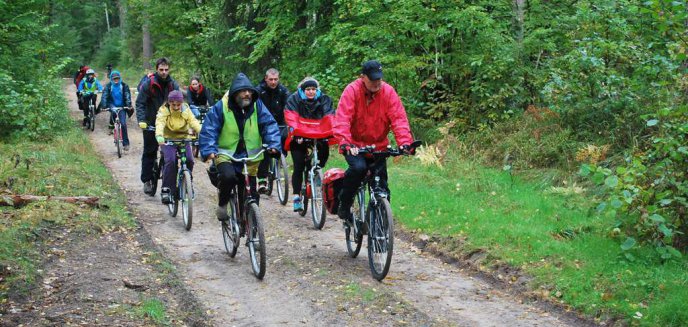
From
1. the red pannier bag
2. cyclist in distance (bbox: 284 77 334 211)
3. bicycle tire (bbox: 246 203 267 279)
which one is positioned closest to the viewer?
Result: bicycle tire (bbox: 246 203 267 279)

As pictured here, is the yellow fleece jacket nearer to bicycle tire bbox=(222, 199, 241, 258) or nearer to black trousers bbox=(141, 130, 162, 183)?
black trousers bbox=(141, 130, 162, 183)

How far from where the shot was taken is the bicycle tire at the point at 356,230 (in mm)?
8844

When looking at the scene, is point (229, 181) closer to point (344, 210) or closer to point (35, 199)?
point (344, 210)

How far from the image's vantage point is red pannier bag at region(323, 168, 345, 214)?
913 centimetres

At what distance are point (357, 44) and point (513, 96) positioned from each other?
3753 millimetres

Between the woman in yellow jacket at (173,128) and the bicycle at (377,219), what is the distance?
3.96 m

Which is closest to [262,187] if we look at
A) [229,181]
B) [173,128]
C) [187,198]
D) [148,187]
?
[229,181]

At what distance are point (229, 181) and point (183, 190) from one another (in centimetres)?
287

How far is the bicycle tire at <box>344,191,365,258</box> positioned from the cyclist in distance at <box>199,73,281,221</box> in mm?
1218

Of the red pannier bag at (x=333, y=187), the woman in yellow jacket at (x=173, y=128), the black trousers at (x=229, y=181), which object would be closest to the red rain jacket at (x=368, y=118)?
the red pannier bag at (x=333, y=187)

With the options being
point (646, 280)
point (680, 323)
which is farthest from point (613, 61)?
point (680, 323)

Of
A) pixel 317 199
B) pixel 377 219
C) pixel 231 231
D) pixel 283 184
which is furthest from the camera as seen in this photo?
pixel 283 184

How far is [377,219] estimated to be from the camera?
8.29 metres

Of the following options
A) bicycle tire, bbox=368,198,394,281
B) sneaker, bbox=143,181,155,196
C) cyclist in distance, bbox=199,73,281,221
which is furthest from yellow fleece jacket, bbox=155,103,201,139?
bicycle tire, bbox=368,198,394,281
